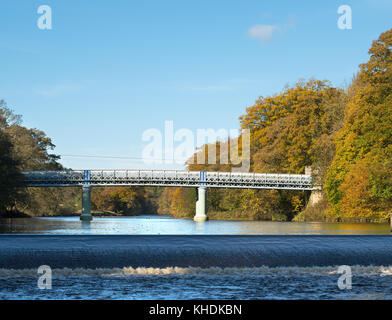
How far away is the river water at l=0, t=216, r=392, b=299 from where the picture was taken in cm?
1410

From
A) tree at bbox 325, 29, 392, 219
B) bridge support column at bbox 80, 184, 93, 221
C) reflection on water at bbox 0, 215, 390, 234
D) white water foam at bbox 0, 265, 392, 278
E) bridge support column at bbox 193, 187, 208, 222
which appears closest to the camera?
white water foam at bbox 0, 265, 392, 278

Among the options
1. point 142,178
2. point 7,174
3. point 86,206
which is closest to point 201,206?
point 142,178

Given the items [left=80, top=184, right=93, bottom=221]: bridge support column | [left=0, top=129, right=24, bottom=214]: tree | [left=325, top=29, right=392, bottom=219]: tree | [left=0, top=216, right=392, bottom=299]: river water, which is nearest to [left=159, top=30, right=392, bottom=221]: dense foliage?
[left=325, top=29, right=392, bottom=219]: tree

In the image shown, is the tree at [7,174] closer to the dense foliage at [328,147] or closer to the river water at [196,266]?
the dense foliage at [328,147]

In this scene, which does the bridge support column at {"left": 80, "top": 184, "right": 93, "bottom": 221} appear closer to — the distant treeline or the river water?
the distant treeline

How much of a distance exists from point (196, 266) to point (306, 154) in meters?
53.5

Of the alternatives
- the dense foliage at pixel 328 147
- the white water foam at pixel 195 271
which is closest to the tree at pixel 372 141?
the dense foliage at pixel 328 147

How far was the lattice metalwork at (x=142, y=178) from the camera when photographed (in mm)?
71938

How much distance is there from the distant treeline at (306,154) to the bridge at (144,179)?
174 centimetres

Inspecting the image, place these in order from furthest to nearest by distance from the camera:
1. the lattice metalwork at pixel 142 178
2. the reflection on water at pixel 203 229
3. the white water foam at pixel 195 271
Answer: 1. the lattice metalwork at pixel 142 178
2. the reflection on water at pixel 203 229
3. the white water foam at pixel 195 271

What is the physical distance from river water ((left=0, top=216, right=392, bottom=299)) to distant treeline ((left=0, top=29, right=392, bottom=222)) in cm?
2761

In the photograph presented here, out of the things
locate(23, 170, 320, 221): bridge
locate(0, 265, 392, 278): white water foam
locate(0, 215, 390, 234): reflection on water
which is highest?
locate(23, 170, 320, 221): bridge

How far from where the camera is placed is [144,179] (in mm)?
78125
